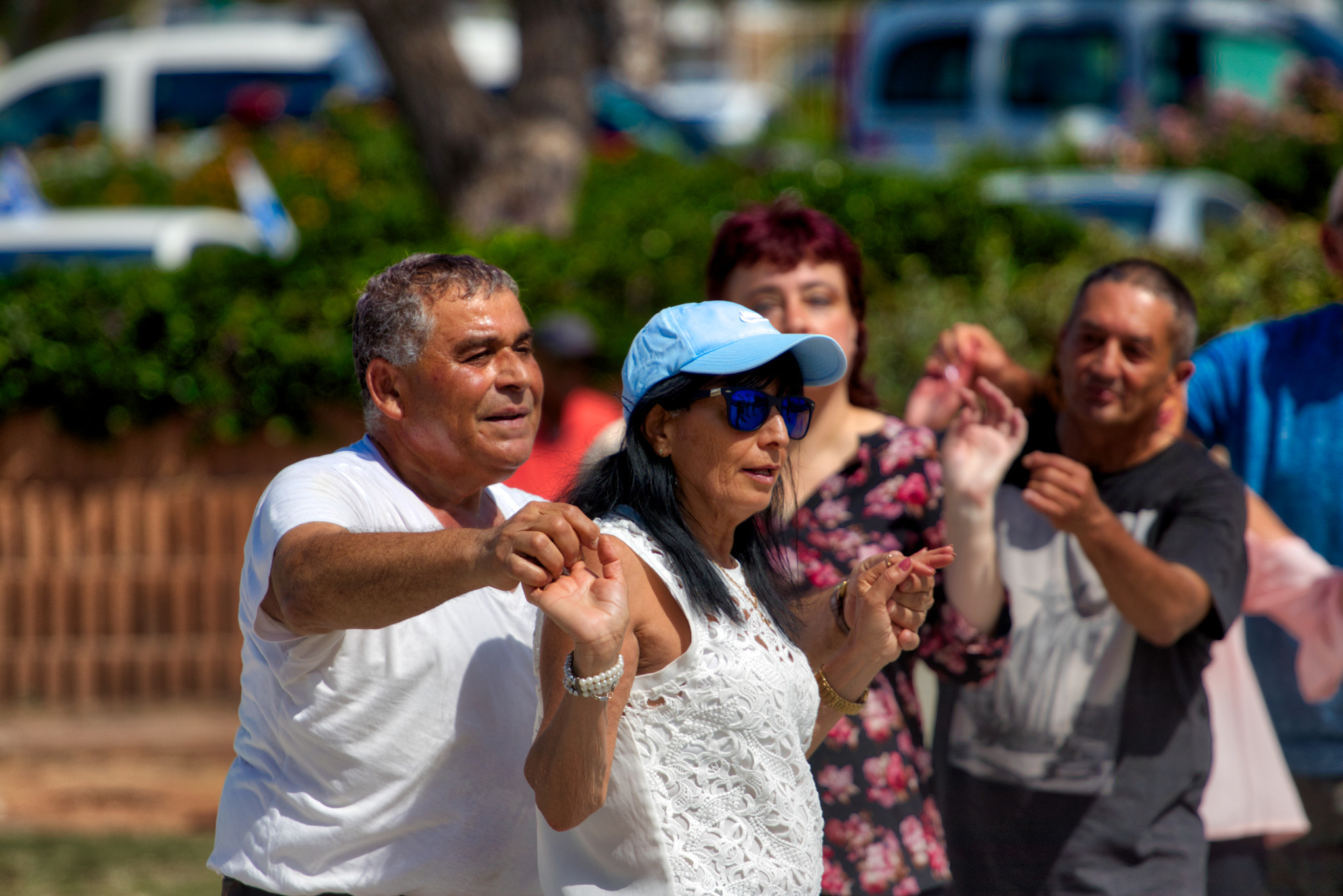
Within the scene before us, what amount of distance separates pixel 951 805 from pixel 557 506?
1586 millimetres

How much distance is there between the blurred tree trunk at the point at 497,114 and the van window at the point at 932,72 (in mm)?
7819

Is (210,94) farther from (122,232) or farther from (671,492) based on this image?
(671,492)

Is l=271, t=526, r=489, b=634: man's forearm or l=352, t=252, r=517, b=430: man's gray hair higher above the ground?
l=352, t=252, r=517, b=430: man's gray hair

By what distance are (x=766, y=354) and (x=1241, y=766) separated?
1.74 meters

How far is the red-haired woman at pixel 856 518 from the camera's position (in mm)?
2875

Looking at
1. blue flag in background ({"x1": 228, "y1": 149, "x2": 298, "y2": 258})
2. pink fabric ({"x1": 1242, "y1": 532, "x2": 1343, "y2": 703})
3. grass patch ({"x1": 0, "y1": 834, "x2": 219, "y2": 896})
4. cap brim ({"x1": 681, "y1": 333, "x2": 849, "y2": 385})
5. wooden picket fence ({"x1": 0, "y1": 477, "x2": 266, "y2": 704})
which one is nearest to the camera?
Result: cap brim ({"x1": 681, "y1": 333, "x2": 849, "y2": 385})

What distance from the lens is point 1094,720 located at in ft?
10.1

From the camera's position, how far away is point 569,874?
2203 mm

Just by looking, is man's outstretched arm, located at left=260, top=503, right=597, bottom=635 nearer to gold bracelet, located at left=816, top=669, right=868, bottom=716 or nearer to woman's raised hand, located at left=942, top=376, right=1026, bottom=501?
gold bracelet, located at left=816, top=669, right=868, bottom=716

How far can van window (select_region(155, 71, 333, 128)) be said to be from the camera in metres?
14.6

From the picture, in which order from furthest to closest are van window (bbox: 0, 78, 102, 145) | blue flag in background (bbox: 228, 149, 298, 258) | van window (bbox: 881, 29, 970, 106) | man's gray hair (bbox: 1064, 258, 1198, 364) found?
van window (bbox: 881, 29, 970, 106)
van window (bbox: 0, 78, 102, 145)
blue flag in background (bbox: 228, 149, 298, 258)
man's gray hair (bbox: 1064, 258, 1198, 364)

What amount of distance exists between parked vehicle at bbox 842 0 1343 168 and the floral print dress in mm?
11272

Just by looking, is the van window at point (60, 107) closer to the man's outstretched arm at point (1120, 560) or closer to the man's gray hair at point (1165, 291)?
the man's gray hair at point (1165, 291)

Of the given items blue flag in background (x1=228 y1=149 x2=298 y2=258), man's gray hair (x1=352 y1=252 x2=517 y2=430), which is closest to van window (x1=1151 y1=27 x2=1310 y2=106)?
A: blue flag in background (x1=228 y1=149 x2=298 y2=258)
